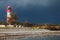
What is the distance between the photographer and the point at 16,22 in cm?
9331

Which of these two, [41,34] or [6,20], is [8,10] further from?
[41,34]

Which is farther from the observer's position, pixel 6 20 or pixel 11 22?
pixel 6 20

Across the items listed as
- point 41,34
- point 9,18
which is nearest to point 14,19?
point 9,18

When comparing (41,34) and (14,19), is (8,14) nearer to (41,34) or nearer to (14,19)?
(14,19)

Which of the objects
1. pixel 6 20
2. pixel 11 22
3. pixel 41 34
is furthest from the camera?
pixel 6 20

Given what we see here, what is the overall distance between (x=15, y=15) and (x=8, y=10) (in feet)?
11.5

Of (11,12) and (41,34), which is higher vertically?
(11,12)

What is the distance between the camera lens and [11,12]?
98.6m

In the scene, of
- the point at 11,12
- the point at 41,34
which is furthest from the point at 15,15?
the point at 41,34

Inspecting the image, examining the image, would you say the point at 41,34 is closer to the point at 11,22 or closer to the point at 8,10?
the point at 11,22

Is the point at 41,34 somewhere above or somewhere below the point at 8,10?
below

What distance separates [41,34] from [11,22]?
87.8 ft

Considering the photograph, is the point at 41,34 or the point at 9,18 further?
the point at 9,18

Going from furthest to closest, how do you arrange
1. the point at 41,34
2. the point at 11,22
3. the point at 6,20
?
1. the point at 6,20
2. the point at 11,22
3. the point at 41,34
